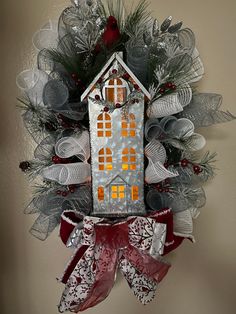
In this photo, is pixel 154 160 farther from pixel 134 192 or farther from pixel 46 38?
pixel 46 38

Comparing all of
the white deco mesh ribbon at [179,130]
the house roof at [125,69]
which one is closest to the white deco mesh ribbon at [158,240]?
the white deco mesh ribbon at [179,130]

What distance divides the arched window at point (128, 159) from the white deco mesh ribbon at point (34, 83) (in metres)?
0.25

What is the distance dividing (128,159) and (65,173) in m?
0.16

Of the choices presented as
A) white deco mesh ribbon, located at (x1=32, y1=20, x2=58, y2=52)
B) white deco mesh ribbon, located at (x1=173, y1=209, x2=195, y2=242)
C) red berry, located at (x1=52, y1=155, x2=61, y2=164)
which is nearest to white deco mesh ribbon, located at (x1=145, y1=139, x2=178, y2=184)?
white deco mesh ribbon, located at (x1=173, y1=209, x2=195, y2=242)

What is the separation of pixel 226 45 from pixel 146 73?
291 millimetres

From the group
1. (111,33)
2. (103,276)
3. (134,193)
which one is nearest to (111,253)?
(103,276)

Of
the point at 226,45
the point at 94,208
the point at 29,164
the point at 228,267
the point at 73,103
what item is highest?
the point at 226,45

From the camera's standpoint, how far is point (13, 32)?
1.09m

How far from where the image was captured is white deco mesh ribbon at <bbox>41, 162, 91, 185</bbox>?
3.06 ft

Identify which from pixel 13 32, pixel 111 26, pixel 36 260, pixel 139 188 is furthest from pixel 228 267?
pixel 13 32

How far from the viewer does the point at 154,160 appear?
3.13 feet

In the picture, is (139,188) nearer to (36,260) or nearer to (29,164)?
(29,164)

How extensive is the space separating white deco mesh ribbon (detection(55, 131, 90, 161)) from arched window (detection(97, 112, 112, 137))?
0.04 meters

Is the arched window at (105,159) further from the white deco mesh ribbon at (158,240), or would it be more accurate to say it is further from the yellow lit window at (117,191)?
the white deco mesh ribbon at (158,240)
